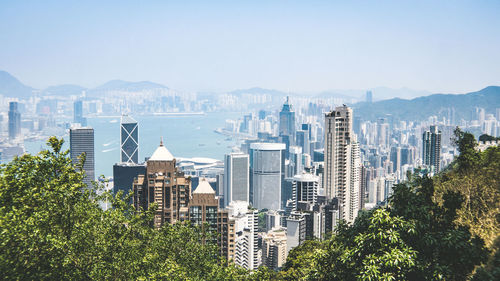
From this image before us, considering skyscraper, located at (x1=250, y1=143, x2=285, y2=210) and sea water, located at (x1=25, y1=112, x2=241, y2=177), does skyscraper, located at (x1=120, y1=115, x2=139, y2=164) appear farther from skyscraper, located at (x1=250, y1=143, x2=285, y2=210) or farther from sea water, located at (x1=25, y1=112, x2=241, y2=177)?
skyscraper, located at (x1=250, y1=143, x2=285, y2=210)

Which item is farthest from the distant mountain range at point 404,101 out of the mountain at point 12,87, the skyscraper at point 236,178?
the skyscraper at point 236,178

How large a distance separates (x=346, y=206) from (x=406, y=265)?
21922mm

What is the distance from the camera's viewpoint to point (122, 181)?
3800cm

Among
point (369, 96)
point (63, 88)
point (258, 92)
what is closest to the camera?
point (63, 88)

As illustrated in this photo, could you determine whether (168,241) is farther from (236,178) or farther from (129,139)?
(129,139)

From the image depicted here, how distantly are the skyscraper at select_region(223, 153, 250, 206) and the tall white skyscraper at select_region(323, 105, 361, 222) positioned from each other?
22.2m

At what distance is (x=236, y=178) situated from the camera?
154 feet

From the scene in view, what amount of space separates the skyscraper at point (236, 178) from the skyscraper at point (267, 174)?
1126mm

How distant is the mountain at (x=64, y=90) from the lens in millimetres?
90100

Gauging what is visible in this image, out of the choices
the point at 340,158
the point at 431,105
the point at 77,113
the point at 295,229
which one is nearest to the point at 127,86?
the point at 77,113

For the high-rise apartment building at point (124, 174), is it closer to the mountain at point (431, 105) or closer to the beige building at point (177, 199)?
the beige building at point (177, 199)

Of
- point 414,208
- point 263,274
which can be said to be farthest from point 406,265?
point 263,274

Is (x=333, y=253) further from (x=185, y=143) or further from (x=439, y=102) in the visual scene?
(x=439, y=102)

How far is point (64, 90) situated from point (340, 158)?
84.4 meters
